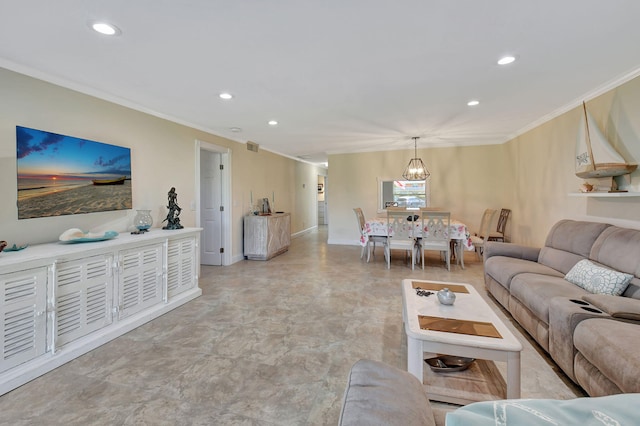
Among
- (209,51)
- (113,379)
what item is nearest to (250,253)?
(113,379)

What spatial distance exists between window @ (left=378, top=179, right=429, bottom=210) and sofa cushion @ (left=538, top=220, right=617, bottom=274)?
3.14 m

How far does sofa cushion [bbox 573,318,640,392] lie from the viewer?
52.2 inches

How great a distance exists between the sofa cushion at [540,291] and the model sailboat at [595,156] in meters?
1.15

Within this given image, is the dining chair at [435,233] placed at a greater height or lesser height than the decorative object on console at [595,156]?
lesser

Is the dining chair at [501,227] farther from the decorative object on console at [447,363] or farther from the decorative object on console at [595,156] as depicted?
the decorative object on console at [447,363]

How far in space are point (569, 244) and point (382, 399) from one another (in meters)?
3.27

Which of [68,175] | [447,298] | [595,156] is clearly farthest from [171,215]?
[595,156]

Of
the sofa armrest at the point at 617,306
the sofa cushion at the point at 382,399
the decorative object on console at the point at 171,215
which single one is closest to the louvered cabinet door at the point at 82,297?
the decorative object on console at the point at 171,215

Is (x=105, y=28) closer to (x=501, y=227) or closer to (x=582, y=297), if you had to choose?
(x=582, y=297)

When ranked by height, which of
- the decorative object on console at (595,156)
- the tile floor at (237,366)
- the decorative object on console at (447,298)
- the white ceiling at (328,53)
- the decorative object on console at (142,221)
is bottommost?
the tile floor at (237,366)

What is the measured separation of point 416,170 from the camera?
564 cm

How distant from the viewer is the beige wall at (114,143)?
2.27 meters

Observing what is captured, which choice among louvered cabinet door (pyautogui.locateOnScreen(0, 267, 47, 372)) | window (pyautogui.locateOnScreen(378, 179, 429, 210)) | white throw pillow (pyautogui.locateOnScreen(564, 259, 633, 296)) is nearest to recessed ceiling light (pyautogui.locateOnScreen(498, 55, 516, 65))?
white throw pillow (pyautogui.locateOnScreen(564, 259, 633, 296))

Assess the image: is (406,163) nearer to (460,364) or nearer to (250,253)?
(250,253)
